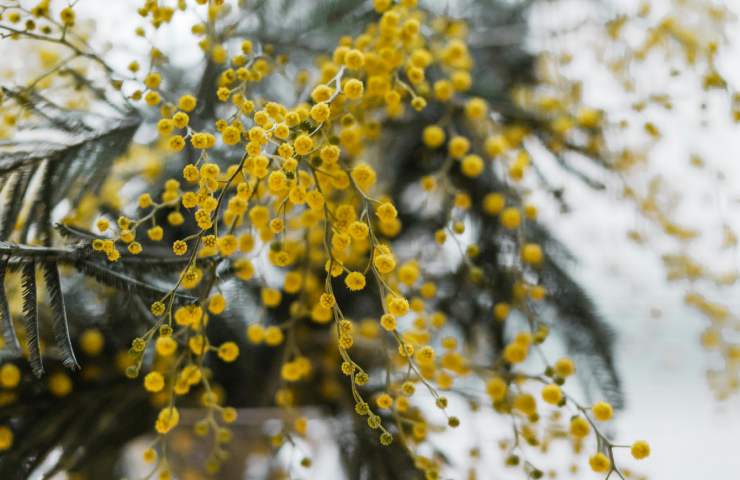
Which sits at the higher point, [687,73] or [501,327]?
[687,73]

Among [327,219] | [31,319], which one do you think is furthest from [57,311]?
[327,219]

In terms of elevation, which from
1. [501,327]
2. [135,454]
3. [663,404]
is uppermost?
[501,327]

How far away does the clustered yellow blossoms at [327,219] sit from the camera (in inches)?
12.8

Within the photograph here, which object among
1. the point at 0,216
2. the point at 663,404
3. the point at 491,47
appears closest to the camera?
the point at 0,216

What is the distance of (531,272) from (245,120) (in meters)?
0.24

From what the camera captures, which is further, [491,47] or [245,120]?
[491,47]

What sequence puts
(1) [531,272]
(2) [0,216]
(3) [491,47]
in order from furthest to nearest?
(3) [491,47], (1) [531,272], (2) [0,216]

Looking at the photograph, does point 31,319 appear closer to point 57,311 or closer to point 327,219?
point 57,311

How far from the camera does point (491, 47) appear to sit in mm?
704

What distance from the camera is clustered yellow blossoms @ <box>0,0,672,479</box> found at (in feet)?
1.07

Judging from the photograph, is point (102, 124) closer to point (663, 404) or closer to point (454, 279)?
point (454, 279)

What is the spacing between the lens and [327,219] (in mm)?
338

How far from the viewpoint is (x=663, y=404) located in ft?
3.45

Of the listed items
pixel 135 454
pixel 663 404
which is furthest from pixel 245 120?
pixel 663 404
